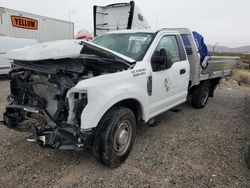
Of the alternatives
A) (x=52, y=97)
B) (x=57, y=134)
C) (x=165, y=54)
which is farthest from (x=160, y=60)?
(x=57, y=134)

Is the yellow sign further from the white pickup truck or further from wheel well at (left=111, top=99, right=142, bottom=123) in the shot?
wheel well at (left=111, top=99, right=142, bottom=123)

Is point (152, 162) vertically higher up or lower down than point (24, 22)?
lower down

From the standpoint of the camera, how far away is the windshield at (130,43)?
3.66 metres

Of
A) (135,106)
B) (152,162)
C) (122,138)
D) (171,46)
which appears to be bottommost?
(152,162)

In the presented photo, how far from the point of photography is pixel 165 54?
3.58 meters

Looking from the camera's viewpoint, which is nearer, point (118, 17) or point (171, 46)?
point (171, 46)

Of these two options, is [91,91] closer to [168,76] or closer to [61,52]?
[61,52]

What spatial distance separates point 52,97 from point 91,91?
864 millimetres

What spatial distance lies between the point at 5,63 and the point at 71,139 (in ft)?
28.4

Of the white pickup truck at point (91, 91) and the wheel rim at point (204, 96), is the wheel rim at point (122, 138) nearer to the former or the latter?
the white pickup truck at point (91, 91)

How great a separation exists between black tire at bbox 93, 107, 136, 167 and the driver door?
74 centimetres

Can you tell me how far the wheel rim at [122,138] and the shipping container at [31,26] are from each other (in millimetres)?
10810

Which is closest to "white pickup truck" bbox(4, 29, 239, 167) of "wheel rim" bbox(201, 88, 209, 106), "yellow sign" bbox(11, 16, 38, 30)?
"wheel rim" bbox(201, 88, 209, 106)


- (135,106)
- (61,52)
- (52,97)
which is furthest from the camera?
(135,106)
